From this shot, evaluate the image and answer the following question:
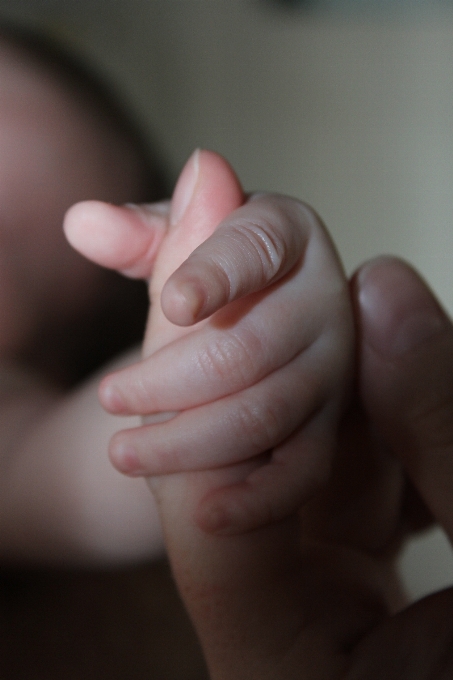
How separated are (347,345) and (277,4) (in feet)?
1.67

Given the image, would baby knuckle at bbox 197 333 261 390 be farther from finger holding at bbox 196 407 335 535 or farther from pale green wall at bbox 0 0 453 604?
pale green wall at bbox 0 0 453 604

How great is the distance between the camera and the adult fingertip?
0.29 metres

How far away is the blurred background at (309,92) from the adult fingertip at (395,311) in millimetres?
366

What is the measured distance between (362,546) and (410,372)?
0.12 metres

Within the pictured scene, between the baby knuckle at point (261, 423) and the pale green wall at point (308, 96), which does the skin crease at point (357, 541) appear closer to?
the baby knuckle at point (261, 423)

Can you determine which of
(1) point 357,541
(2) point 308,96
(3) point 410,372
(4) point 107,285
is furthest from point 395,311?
(2) point 308,96

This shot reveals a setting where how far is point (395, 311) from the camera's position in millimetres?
289

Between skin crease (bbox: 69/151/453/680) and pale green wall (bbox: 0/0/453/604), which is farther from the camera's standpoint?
pale green wall (bbox: 0/0/453/604)

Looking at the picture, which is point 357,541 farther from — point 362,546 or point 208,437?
point 208,437

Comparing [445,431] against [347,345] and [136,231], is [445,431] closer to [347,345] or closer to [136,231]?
[347,345]

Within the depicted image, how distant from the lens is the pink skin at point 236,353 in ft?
0.73

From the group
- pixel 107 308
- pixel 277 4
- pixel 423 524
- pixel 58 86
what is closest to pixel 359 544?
pixel 423 524

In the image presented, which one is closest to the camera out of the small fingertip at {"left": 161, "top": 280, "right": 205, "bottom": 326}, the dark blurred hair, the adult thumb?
the small fingertip at {"left": 161, "top": 280, "right": 205, "bottom": 326}

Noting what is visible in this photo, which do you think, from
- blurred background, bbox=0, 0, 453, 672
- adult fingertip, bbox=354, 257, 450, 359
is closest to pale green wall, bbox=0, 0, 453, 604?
blurred background, bbox=0, 0, 453, 672
